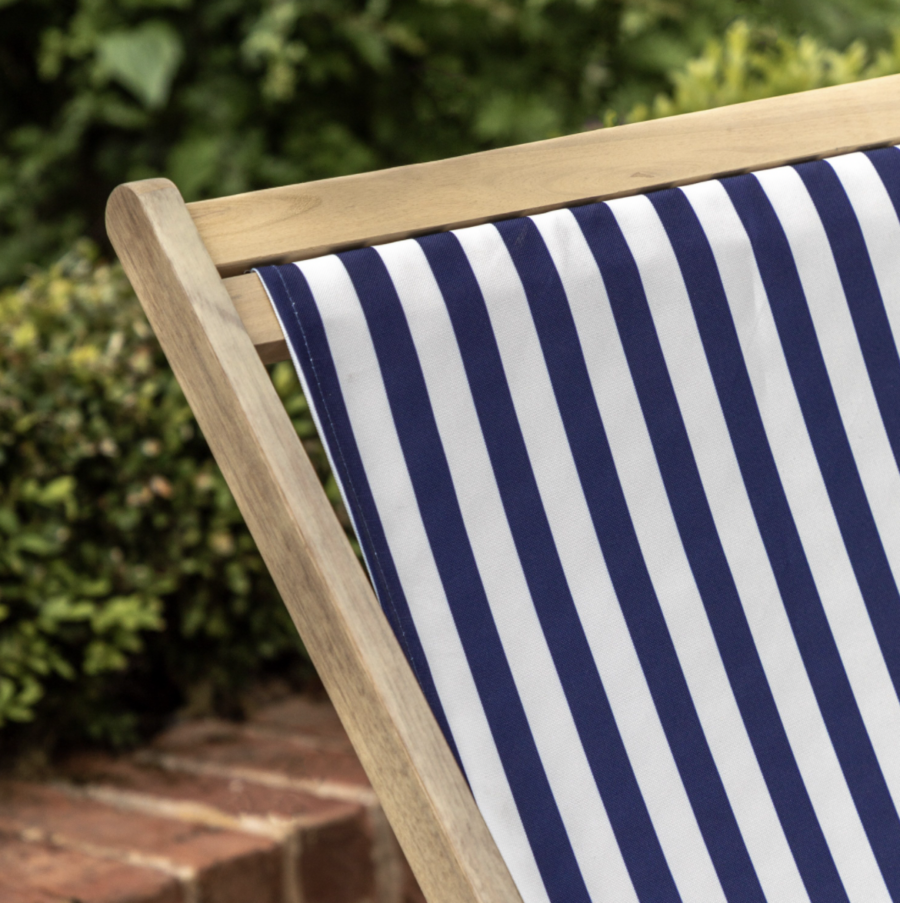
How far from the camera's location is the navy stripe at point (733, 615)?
37.5 inches

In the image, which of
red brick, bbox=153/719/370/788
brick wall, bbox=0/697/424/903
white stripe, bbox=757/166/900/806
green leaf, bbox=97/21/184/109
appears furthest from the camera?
green leaf, bbox=97/21/184/109

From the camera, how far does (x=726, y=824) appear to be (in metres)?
0.93

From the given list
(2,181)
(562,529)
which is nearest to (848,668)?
(562,529)

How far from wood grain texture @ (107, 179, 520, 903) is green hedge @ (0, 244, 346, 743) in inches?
42.5

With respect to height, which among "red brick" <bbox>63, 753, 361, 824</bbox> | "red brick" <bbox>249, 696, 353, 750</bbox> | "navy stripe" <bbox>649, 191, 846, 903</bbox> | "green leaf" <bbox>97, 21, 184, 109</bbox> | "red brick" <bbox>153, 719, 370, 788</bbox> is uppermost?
"green leaf" <bbox>97, 21, 184, 109</bbox>

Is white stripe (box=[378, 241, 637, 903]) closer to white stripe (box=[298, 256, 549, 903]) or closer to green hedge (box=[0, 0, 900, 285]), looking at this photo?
white stripe (box=[298, 256, 549, 903])

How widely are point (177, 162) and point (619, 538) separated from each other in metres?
2.44

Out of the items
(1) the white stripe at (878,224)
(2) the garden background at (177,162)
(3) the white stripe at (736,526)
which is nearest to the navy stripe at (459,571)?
(3) the white stripe at (736,526)

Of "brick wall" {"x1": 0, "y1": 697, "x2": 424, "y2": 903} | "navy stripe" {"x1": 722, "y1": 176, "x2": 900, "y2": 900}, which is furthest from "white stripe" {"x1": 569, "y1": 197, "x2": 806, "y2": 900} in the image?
"brick wall" {"x1": 0, "y1": 697, "x2": 424, "y2": 903}

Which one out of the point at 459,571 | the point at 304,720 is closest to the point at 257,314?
the point at 459,571

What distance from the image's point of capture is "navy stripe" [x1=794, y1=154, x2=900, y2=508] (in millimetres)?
1076

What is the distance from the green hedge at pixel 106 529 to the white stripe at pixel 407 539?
107 cm

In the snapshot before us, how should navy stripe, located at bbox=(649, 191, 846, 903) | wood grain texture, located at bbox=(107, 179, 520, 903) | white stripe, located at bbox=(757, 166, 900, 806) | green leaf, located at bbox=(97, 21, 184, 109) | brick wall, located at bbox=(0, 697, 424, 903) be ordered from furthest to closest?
green leaf, located at bbox=(97, 21, 184, 109), brick wall, located at bbox=(0, 697, 424, 903), white stripe, located at bbox=(757, 166, 900, 806), navy stripe, located at bbox=(649, 191, 846, 903), wood grain texture, located at bbox=(107, 179, 520, 903)

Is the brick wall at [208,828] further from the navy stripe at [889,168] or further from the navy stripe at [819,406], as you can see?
the navy stripe at [889,168]
